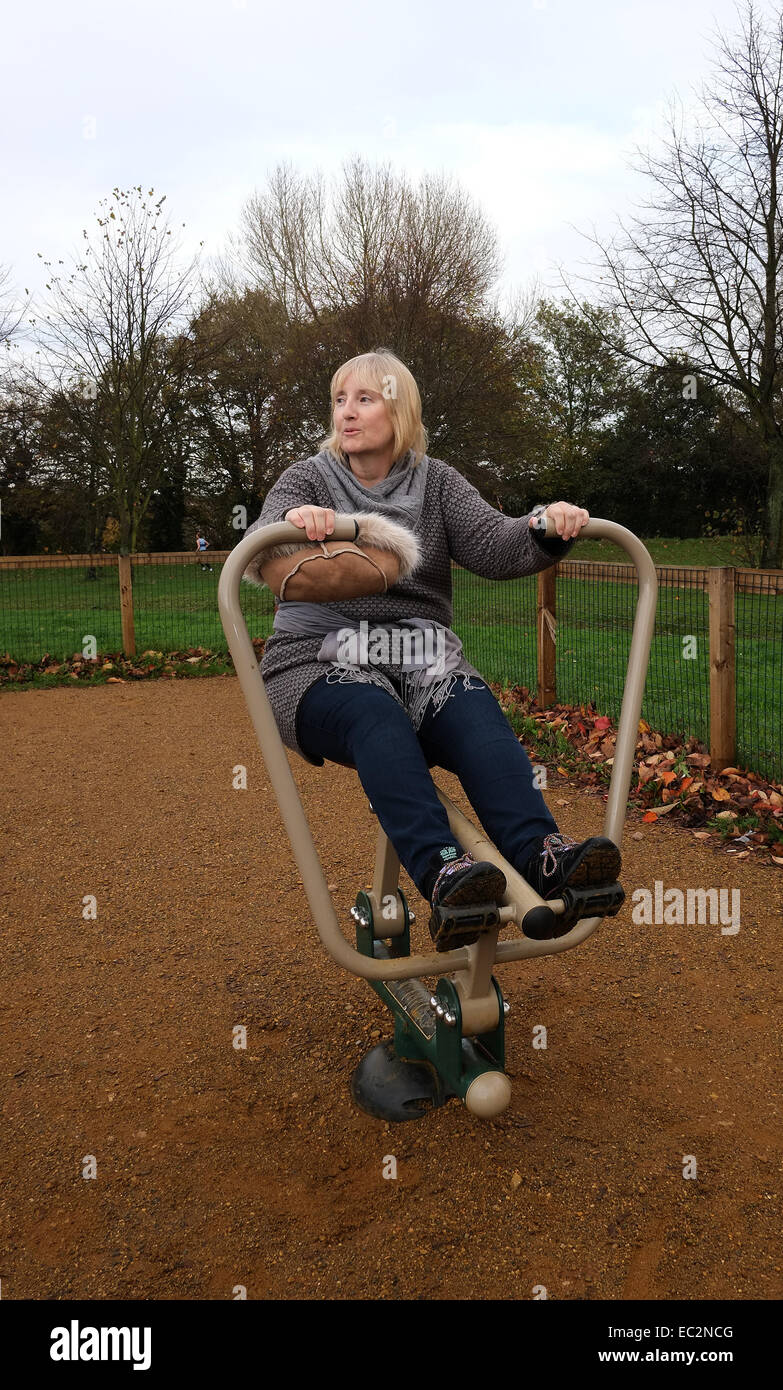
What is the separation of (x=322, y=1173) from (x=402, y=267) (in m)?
18.8

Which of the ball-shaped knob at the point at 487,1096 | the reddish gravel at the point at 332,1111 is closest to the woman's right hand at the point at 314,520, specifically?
the ball-shaped knob at the point at 487,1096

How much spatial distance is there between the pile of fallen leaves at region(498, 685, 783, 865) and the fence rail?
136 millimetres

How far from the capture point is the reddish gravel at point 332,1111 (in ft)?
6.49

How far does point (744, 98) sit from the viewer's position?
604 inches

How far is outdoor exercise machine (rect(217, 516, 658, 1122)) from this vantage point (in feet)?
6.59

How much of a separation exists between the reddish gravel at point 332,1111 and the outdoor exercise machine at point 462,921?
215 mm

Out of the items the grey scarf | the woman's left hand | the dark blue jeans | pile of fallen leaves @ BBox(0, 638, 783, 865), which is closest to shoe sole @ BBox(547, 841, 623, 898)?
the dark blue jeans

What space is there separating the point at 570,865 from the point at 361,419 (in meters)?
1.23

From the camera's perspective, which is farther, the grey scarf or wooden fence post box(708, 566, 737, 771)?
wooden fence post box(708, 566, 737, 771)

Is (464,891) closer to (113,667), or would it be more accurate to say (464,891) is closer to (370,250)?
(113,667)

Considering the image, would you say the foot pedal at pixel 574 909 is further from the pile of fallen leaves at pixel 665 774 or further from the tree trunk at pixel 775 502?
the tree trunk at pixel 775 502

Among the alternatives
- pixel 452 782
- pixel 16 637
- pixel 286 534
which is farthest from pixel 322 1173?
A: pixel 16 637

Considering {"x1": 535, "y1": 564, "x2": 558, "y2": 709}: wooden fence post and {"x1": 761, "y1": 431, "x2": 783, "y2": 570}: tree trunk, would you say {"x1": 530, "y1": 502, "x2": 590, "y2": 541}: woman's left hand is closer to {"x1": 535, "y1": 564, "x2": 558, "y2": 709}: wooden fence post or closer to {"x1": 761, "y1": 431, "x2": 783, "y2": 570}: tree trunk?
{"x1": 535, "y1": 564, "x2": 558, "y2": 709}: wooden fence post
